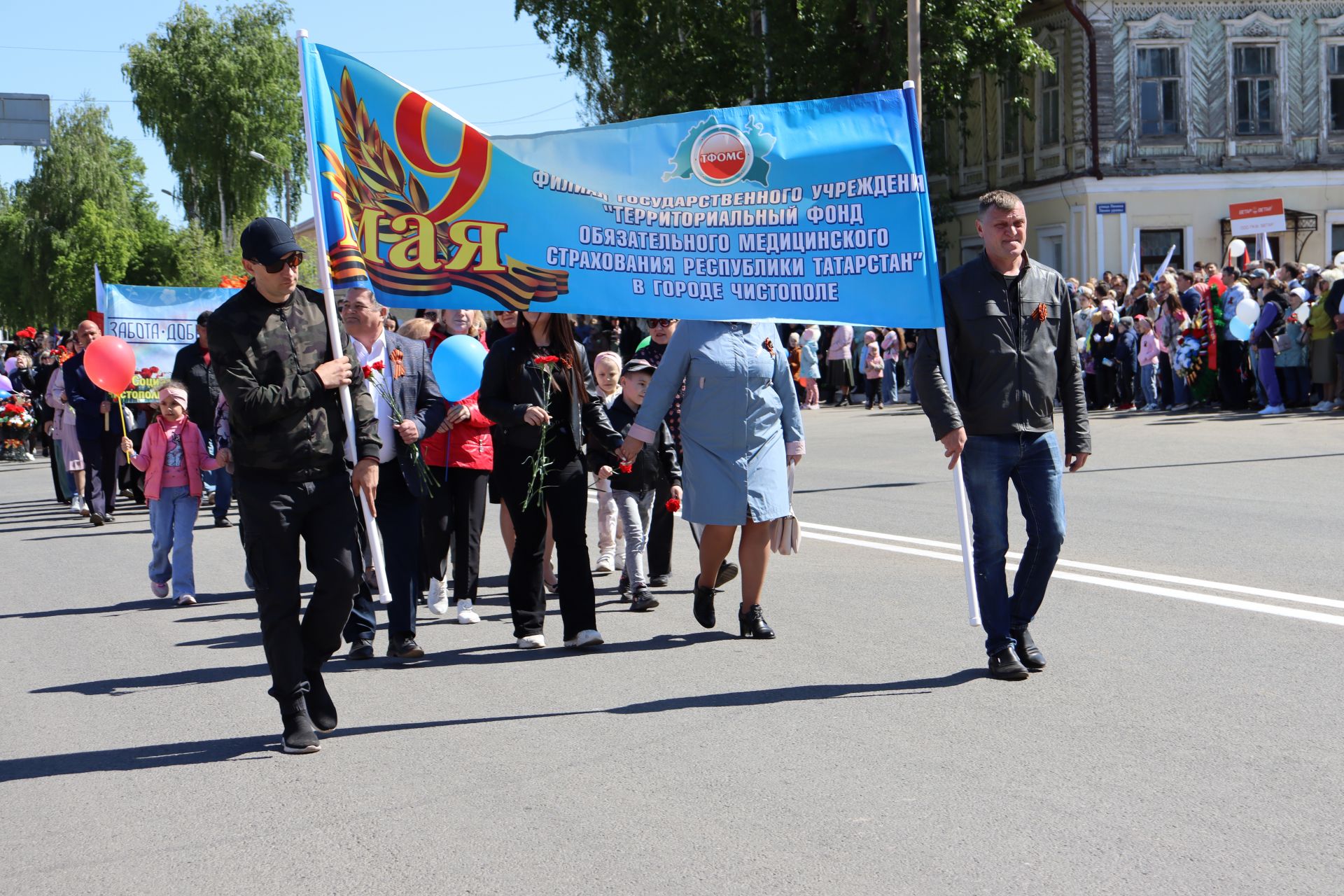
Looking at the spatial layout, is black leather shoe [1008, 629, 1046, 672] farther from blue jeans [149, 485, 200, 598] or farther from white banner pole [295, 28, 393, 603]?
blue jeans [149, 485, 200, 598]

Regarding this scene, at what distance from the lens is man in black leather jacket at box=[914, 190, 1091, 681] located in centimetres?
653

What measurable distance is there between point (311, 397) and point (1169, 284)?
18588 millimetres

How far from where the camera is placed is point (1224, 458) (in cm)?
1559

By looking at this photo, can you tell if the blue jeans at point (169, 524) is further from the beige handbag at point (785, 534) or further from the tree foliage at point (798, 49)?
the tree foliage at point (798, 49)

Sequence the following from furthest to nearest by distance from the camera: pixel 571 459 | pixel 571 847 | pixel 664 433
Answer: pixel 664 433
pixel 571 459
pixel 571 847

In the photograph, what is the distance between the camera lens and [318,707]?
6188 mm

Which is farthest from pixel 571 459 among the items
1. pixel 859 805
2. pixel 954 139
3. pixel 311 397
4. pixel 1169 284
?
pixel 954 139

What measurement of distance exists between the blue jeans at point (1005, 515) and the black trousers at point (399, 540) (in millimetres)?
2815

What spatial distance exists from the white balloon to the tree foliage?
14.3 meters

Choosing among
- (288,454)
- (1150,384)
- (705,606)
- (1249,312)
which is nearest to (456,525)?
(705,606)

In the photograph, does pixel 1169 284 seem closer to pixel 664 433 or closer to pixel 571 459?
pixel 664 433

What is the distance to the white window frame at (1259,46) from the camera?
36.5 m

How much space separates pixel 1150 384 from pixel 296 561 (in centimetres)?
1843

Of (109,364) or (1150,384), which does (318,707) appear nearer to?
(109,364)
